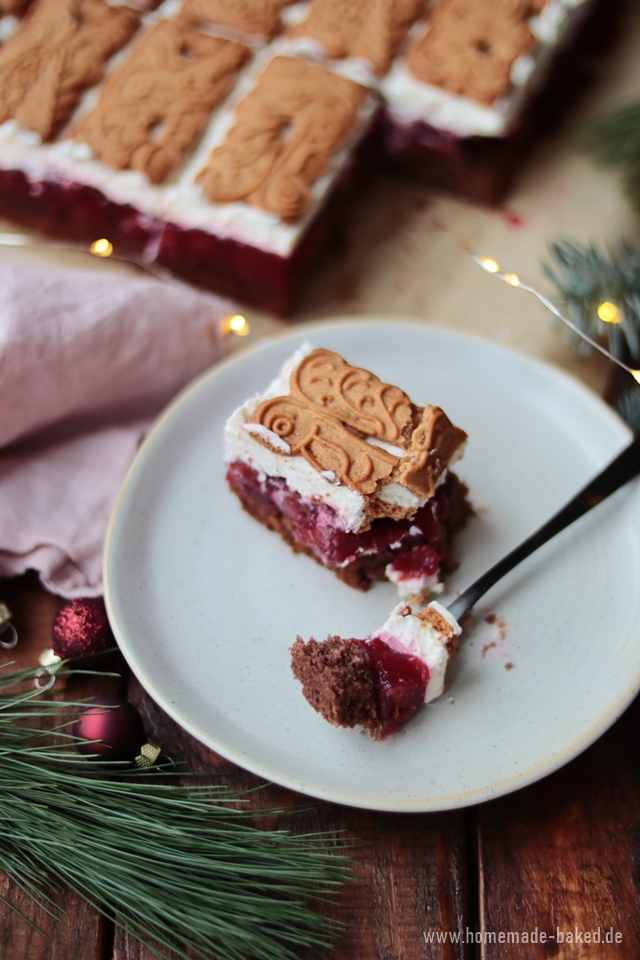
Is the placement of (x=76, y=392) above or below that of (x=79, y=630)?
above

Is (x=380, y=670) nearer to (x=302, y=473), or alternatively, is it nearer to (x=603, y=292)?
(x=302, y=473)

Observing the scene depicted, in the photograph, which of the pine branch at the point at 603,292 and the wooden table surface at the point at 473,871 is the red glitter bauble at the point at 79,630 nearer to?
the wooden table surface at the point at 473,871

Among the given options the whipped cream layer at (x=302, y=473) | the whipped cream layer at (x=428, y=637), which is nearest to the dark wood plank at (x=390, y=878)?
the whipped cream layer at (x=428, y=637)

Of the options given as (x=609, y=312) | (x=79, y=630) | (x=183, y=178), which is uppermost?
(x=609, y=312)

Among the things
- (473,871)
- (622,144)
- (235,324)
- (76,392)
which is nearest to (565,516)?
(473,871)

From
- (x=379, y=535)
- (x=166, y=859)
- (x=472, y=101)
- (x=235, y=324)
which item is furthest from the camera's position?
(x=472, y=101)

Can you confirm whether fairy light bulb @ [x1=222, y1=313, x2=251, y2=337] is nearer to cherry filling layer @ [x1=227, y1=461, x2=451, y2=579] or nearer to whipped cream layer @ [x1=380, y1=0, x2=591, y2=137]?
cherry filling layer @ [x1=227, y1=461, x2=451, y2=579]

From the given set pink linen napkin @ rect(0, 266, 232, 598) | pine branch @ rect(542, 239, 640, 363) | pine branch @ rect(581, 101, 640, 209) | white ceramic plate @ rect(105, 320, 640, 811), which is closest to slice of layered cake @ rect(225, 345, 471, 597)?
white ceramic plate @ rect(105, 320, 640, 811)
